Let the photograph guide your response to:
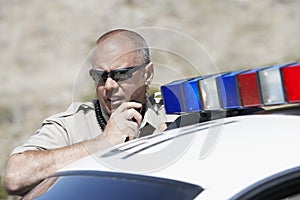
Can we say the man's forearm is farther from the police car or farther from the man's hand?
the police car

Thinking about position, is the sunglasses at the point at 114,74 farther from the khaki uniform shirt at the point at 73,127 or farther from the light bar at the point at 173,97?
the light bar at the point at 173,97

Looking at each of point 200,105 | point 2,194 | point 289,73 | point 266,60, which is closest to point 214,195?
point 289,73

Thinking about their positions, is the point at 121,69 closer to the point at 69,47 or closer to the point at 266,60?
the point at 266,60

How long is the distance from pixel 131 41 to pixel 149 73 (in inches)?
6.9

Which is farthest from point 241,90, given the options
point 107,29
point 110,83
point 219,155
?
point 107,29

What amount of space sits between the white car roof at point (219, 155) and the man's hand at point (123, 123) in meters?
0.64

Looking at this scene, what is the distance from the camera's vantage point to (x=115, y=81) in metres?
3.56

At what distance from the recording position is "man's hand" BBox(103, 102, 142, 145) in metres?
3.28

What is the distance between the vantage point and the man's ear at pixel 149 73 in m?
3.71

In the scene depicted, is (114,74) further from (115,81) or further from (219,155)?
(219,155)

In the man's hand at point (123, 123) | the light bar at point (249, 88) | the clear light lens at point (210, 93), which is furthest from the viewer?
the man's hand at point (123, 123)

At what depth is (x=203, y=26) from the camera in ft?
81.7

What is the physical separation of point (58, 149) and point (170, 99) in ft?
1.90

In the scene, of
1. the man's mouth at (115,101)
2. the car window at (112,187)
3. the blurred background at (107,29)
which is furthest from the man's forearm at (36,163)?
the blurred background at (107,29)
